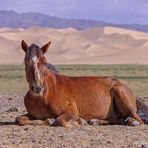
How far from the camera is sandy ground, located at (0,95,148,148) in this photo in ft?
32.2

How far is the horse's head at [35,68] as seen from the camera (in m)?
11.1

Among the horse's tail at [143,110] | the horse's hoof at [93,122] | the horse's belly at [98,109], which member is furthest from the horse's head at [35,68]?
the horse's tail at [143,110]

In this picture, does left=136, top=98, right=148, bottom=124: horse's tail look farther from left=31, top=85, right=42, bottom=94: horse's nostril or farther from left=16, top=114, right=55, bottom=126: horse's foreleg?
left=31, top=85, right=42, bottom=94: horse's nostril

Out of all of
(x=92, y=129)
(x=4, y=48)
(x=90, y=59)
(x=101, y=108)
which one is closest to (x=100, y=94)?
(x=101, y=108)

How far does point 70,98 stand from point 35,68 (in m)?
1.22

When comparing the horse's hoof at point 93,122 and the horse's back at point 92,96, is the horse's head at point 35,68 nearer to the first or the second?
the horse's back at point 92,96

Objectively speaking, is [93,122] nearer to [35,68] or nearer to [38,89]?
[38,89]

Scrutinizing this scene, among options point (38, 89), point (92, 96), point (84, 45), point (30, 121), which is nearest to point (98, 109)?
point (92, 96)

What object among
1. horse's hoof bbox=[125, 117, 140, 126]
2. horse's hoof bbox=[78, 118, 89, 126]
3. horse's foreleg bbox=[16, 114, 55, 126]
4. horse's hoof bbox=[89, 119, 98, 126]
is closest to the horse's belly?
horse's hoof bbox=[89, 119, 98, 126]

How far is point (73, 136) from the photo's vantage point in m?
10.6

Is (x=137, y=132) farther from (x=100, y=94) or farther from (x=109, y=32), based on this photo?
(x=109, y=32)

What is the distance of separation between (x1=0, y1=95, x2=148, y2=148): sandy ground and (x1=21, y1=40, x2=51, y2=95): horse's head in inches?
30.1

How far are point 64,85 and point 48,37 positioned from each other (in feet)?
425

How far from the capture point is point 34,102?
11695 millimetres
